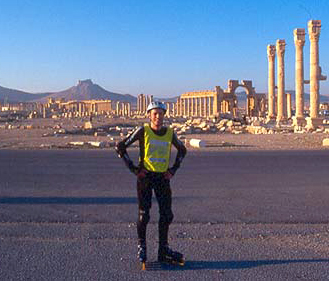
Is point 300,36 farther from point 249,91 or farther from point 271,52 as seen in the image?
point 249,91

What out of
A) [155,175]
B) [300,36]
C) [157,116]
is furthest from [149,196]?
[300,36]

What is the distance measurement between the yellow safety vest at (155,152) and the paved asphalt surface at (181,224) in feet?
3.70

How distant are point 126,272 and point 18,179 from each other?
8.46 m

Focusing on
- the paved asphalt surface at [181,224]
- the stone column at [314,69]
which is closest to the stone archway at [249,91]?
the stone column at [314,69]

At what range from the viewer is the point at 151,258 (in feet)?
22.2

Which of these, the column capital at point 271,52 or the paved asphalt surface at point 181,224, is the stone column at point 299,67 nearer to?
the column capital at point 271,52

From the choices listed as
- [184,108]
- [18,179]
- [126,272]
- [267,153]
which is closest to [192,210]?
[126,272]

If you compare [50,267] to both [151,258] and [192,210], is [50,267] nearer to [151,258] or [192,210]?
[151,258]

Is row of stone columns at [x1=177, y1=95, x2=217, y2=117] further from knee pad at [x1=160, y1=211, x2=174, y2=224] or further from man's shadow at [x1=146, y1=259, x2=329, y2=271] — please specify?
knee pad at [x1=160, y1=211, x2=174, y2=224]

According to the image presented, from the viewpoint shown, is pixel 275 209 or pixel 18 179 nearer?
pixel 275 209

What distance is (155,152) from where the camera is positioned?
6504 millimetres

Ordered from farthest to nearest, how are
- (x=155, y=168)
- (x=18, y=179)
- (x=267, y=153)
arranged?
(x=267, y=153), (x=18, y=179), (x=155, y=168)

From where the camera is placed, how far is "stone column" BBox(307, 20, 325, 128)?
4038 cm

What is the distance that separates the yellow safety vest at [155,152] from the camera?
6.49 meters
